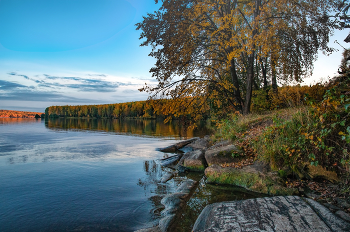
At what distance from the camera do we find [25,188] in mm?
8242

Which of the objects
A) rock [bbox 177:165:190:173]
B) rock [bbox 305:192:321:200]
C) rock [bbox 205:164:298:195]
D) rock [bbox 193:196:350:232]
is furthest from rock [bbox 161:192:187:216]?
rock [bbox 305:192:321:200]

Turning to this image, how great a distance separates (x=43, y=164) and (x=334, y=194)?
42.8ft

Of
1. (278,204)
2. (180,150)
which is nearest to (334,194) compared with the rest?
(278,204)

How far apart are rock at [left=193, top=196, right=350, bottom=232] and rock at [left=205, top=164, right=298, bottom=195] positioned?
184 centimetres

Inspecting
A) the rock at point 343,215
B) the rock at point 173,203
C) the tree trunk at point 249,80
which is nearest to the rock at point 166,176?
the rock at point 173,203

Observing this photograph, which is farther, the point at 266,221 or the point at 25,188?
the point at 25,188

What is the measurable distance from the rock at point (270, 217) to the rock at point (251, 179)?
6.03ft

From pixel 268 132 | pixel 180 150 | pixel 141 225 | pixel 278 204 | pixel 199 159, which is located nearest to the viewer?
pixel 278 204

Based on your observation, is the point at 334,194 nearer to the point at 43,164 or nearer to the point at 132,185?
the point at 132,185

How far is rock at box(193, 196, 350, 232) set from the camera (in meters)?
3.58

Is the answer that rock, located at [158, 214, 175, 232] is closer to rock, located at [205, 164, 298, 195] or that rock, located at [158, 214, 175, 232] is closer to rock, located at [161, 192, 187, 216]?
rock, located at [161, 192, 187, 216]

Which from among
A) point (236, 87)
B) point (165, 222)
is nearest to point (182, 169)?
point (165, 222)

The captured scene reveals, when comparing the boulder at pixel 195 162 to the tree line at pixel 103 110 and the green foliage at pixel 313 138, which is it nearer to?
the green foliage at pixel 313 138

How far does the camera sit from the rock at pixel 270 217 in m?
3.58
